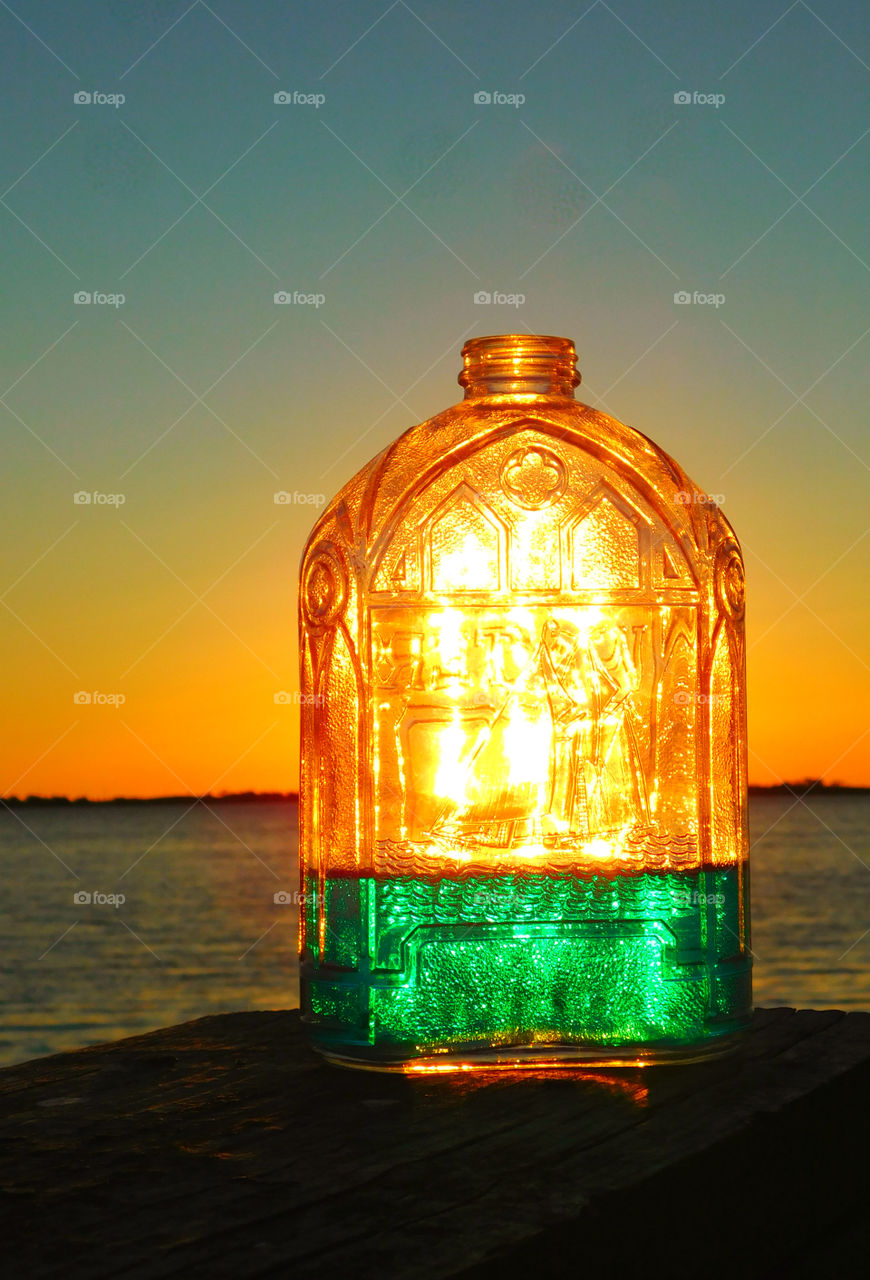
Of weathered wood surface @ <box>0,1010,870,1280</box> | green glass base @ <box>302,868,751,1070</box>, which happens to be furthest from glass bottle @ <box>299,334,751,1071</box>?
weathered wood surface @ <box>0,1010,870,1280</box>

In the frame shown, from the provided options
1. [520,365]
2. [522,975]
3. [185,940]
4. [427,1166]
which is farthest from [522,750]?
[185,940]

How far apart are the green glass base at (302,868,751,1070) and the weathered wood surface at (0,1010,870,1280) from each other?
2.6 inches

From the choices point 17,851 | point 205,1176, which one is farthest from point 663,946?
point 17,851

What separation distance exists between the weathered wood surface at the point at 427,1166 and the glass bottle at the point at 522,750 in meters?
0.12

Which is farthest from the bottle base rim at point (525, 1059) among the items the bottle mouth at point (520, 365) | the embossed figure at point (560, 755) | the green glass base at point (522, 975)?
the bottle mouth at point (520, 365)

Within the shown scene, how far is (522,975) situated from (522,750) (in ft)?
1.16

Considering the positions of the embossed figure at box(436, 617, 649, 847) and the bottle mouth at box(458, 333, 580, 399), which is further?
the bottle mouth at box(458, 333, 580, 399)

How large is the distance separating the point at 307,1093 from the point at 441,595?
804 mm

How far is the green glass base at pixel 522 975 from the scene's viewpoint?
2391mm

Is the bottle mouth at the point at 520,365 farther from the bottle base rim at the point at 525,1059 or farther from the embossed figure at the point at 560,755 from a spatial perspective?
the bottle base rim at the point at 525,1059

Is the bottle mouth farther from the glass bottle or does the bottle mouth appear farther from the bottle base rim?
the bottle base rim

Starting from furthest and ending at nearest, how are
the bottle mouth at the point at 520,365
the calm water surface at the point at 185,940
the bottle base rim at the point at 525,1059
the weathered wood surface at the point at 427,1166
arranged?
the calm water surface at the point at 185,940
the bottle mouth at the point at 520,365
the bottle base rim at the point at 525,1059
the weathered wood surface at the point at 427,1166

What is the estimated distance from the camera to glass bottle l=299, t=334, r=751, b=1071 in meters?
2.40

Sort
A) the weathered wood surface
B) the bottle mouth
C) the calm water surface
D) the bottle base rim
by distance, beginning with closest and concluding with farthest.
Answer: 1. the weathered wood surface
2. the bottle base rim
3. the bottle mouth
4. the calm water surface
